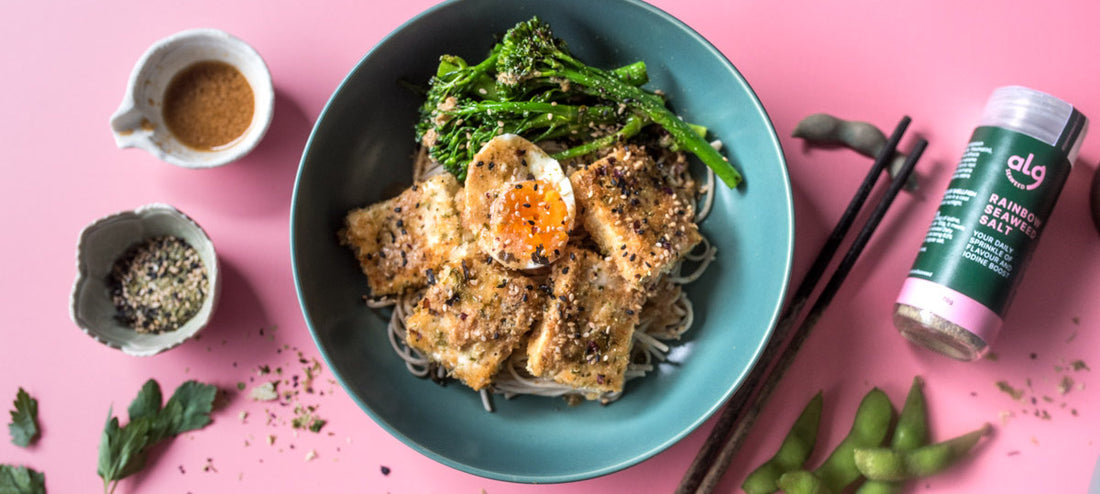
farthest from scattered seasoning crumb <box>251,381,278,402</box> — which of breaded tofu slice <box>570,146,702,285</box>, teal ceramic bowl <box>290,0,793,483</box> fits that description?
breaded tofu slice <box>570,146,702,285</box>

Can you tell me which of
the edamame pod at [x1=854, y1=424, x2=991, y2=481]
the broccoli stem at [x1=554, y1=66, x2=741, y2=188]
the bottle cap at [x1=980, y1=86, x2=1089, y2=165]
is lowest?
the edamame pod at [x1=854, y1=424, x2=991, y2=481]

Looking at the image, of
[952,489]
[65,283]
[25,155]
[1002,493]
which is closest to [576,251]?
[952,489]

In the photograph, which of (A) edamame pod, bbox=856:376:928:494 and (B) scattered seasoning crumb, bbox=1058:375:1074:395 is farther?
Answer: (B) scattered seasoning crumb, bbox=1058:375:1074:395

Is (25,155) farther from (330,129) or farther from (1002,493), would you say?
(1002,493)

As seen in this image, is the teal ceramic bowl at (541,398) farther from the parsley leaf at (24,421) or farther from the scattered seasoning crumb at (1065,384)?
the parsley leaf at (24,421)

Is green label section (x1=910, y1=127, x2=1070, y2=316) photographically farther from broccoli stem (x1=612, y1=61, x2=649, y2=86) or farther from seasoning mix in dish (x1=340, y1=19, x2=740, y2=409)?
broccoli stem (x1=612, y1=61, x2=649, y2=86)

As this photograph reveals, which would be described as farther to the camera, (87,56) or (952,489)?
(87,56)

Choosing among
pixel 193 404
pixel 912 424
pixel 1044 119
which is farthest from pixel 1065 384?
pixel 193 404
